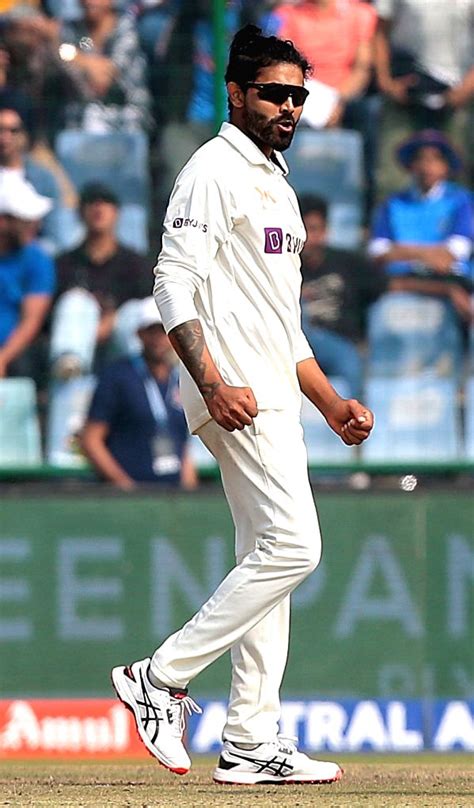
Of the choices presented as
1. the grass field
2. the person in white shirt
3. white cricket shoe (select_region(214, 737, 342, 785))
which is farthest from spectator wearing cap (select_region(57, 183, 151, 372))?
white cricket shoe (select_region(214, 737, 342, 785))

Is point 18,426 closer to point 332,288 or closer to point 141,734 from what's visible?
point 332,288

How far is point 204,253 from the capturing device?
519cm

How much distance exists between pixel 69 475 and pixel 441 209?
7.96ft

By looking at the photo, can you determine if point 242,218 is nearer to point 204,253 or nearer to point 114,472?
point 204,253

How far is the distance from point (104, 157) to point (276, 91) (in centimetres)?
459

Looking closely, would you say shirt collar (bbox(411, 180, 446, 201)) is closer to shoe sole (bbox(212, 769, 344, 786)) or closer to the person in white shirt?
the person in white shirt

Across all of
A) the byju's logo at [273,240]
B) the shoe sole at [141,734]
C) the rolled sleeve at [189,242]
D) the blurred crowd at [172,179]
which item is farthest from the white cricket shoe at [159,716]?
the blurred crowd at [172,179]

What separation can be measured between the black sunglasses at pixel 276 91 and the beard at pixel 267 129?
51mm

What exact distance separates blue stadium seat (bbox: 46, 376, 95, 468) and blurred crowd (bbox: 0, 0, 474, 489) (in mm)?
11

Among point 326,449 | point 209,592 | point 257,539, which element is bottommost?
point 209,592

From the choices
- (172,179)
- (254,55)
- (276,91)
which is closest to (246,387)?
(276,91)

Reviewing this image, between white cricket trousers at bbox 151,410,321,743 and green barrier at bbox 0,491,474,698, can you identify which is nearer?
white cricket trousers at bbox 151,410,321,743

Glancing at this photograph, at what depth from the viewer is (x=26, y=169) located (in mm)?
9805

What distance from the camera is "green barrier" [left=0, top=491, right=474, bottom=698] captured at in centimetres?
917
